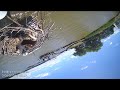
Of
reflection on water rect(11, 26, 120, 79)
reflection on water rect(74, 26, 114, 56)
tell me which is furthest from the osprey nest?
reflection on water rect(74, 26, 114, 56)

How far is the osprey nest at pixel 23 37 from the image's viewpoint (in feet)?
10.5

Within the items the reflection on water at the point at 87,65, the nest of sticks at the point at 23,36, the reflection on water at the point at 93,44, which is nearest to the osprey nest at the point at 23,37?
the nest of sticks at the point at 23,36

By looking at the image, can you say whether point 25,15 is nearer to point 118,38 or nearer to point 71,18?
point 71,18

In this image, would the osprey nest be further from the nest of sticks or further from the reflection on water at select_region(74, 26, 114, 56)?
the reflection on water at select_region(74, 26, 114, 56)

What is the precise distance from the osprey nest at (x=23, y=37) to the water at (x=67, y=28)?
75 mm

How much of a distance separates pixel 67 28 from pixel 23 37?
555 millimetres

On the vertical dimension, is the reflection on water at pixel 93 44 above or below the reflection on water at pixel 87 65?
above

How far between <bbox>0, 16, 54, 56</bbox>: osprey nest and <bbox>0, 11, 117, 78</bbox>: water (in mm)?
75

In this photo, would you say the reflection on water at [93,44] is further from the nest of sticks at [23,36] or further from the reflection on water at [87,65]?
the nest of sticks at [23,36]

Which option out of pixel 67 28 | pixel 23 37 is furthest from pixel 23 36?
pixel 67 28

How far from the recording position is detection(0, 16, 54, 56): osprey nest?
10.5ft

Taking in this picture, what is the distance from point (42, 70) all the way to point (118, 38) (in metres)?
1.02
